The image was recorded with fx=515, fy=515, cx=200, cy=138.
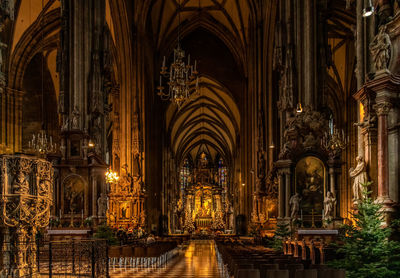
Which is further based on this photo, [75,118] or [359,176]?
[75,118]

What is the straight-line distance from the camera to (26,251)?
28.1 feet

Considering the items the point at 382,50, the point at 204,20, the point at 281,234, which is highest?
the point at 204,20

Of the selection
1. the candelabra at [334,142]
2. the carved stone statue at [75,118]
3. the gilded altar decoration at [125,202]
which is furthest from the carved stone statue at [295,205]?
the gilded altar decoration at [125,202]

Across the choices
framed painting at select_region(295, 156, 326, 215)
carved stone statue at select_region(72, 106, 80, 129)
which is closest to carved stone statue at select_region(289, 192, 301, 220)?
framed painting at select_region(295, 156, 326, 215)

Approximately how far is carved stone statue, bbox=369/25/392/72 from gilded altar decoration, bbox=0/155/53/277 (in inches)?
253

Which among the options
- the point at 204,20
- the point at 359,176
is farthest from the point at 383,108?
the point at 204,20

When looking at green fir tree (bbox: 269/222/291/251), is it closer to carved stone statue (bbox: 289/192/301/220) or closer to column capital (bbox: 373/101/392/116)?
carved stone statue (bbox: 289/192/301/220)

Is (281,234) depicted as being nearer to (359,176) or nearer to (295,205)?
(295,205)

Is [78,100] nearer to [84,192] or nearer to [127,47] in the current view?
[84,192]

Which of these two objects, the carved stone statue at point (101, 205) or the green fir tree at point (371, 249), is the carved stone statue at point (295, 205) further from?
the green fir tree at point (371, 249)

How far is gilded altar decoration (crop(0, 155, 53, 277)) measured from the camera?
825 cm

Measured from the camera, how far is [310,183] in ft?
58.1

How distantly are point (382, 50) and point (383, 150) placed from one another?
1837mm

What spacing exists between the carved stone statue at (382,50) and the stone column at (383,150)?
0.69 m
